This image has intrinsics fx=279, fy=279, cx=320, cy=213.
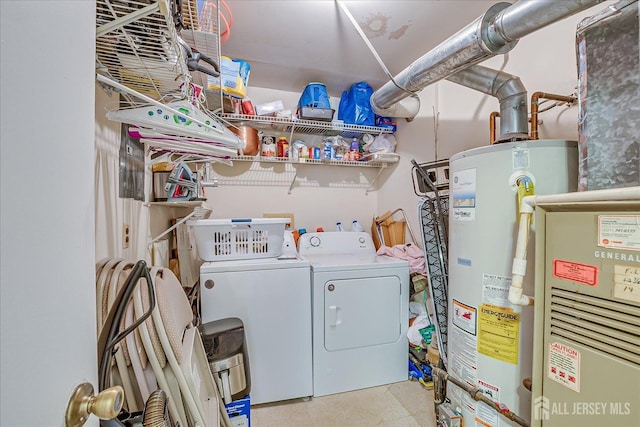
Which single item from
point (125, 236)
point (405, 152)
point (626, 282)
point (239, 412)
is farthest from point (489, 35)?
point (239, 412)

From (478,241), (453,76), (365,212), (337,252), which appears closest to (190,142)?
(478,241)

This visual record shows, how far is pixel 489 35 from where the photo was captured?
1276 mm

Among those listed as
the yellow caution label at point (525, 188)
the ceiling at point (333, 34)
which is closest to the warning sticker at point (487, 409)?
the yellow caution label at point (525, 188)

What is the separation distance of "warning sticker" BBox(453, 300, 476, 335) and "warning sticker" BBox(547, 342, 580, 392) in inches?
14.5

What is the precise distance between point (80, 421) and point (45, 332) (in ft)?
0.60

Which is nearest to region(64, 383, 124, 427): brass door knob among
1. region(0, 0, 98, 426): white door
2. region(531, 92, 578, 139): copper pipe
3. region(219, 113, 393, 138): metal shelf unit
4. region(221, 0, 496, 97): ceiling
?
region(0, 0, 98, 426): white door

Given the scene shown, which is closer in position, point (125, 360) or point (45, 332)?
point (45, 332)

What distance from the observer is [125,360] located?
2.72 ft

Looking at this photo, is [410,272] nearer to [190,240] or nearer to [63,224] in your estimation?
[190,240]

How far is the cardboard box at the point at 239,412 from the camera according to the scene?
4.88ft

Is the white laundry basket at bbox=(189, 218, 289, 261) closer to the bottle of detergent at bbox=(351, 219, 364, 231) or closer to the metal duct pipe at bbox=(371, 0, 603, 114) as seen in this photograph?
the bottle of detergent at bbox=(351, 219, 364, 231)

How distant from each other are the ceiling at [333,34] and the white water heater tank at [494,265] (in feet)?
3.53

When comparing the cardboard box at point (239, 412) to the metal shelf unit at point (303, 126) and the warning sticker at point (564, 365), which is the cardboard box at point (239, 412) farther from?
the metal shelf unit at point (303, 126)

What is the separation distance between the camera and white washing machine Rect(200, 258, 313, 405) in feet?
6.00
